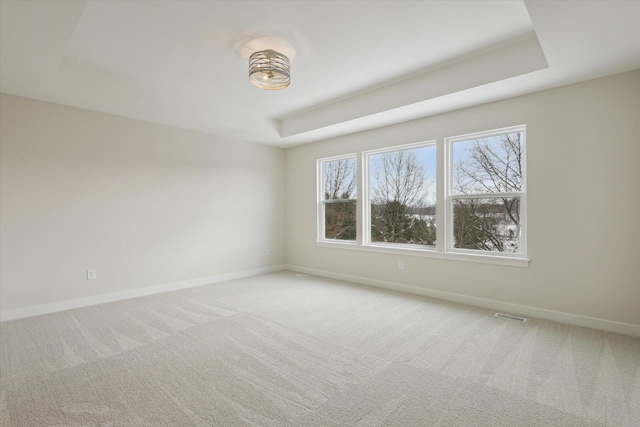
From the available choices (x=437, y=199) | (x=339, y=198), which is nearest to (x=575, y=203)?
(x=437, y=199)

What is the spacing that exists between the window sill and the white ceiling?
1.80 metres

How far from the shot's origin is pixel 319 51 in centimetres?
296

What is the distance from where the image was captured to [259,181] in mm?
5750

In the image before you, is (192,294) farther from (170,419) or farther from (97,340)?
(170,419)

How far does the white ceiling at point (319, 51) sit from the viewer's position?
7.42ft

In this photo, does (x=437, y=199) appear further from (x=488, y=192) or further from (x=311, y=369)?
(x=311, y=369)

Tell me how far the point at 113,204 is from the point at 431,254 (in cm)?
422

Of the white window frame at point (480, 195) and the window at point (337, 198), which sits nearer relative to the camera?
the white window frame at point (480, 195)

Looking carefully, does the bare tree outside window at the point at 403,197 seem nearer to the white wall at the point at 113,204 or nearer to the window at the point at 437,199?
the window at the point at 437,199

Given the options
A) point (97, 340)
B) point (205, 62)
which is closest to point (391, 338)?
point (97, 340)

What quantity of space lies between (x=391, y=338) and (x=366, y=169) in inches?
113

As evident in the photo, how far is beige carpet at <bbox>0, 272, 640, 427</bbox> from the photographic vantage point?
1.80m

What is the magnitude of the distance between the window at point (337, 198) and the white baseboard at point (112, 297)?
158cm

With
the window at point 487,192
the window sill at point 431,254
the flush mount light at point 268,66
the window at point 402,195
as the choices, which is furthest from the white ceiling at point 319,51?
the window sill at point 431,254
